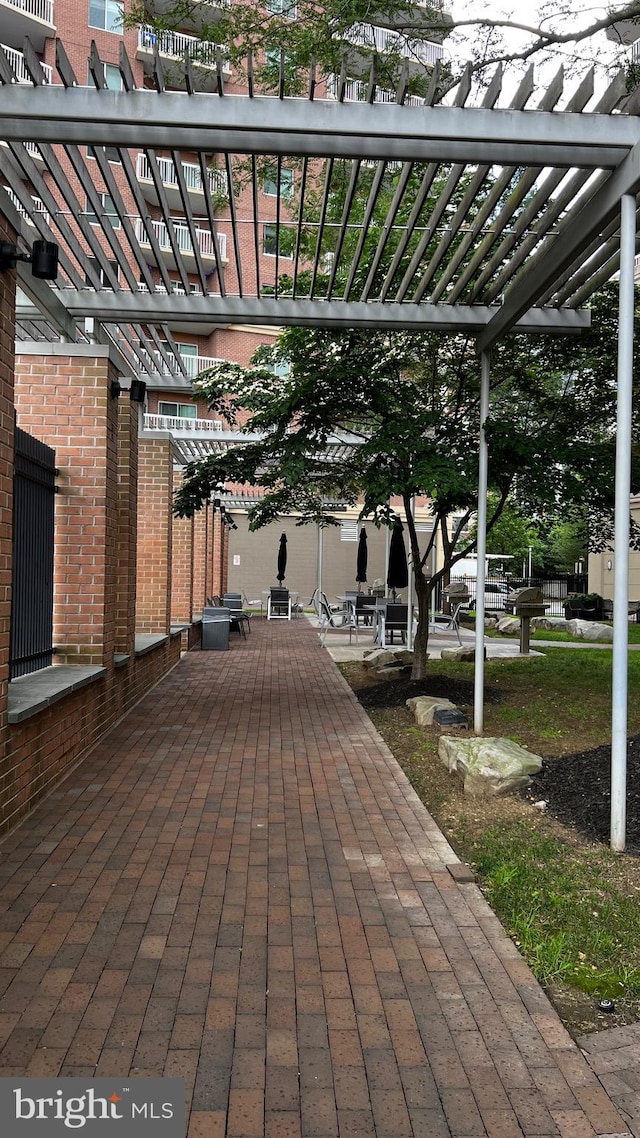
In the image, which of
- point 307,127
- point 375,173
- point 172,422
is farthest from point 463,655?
point 172,422

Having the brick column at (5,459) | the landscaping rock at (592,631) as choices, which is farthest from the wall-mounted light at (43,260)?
the landscaping rock at (592,631)

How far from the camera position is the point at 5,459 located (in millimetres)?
4586

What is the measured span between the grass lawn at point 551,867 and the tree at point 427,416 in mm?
2147

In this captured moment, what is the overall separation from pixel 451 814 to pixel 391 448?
11.8 ft

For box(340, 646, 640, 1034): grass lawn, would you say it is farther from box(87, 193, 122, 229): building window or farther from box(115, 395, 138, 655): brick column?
box(87, 193, 122, 229): building window

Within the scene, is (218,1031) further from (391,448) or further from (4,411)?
(391,448)

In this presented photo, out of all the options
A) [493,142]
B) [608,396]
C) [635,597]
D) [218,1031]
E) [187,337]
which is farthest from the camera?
[187,337]

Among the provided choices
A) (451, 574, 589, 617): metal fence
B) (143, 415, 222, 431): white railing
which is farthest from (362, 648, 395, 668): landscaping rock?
(451, 574, 589, 617): metal fence

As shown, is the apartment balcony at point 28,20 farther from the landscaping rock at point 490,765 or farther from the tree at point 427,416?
the landscaping rock at point 490,765

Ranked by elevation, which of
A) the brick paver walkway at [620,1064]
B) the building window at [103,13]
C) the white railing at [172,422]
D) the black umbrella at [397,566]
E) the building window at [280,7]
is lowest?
the brick paver walkway at [620,1064]

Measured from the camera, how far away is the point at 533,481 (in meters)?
7.87

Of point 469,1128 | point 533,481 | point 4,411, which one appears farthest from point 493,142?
point 469,1128

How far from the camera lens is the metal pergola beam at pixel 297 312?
6.58 metres

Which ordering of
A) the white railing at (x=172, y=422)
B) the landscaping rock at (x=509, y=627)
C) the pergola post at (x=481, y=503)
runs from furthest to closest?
the landscaping rock at (x=509, y=627)
the white railing at (x=172, y=422)
the pergola post at (x=481, y=503)
